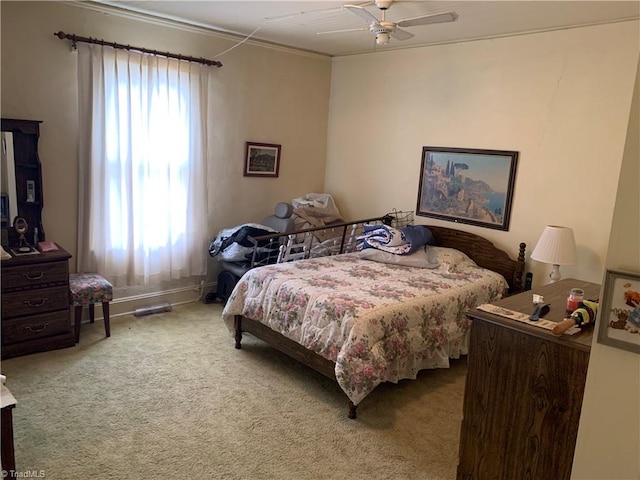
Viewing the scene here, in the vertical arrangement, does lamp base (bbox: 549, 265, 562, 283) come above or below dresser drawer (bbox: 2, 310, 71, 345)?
above

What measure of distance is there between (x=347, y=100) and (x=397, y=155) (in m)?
0.93

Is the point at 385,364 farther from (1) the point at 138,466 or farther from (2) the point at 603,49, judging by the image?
(2) the point at 603,49

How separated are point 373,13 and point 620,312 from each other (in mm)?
2923

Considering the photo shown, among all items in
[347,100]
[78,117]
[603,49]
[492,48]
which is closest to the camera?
[603,49]

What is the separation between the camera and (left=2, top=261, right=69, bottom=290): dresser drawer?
3281 mm

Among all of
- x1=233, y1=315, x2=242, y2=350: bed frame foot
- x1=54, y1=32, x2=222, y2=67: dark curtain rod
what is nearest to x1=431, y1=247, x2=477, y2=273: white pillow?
x1=233, y1=315, x2=242, y2=350: bed frame foot

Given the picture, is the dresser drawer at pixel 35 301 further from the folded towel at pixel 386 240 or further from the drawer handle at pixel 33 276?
the folded towel at pixel 386 240

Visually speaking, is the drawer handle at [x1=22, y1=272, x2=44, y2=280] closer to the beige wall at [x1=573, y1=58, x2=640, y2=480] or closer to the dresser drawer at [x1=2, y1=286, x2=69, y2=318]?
the dresser drawer at [x1=2, y1=286, x2=69, y2=318]

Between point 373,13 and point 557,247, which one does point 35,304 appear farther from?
point 557,247

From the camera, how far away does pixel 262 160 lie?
16.4 feet

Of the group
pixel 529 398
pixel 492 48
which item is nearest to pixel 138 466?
pixel 529 398

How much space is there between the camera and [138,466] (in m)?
2.32

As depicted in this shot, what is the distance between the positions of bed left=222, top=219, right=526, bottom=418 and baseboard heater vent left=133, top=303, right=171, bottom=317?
0.99 metres

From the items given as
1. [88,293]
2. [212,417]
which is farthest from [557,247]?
[88,293]
